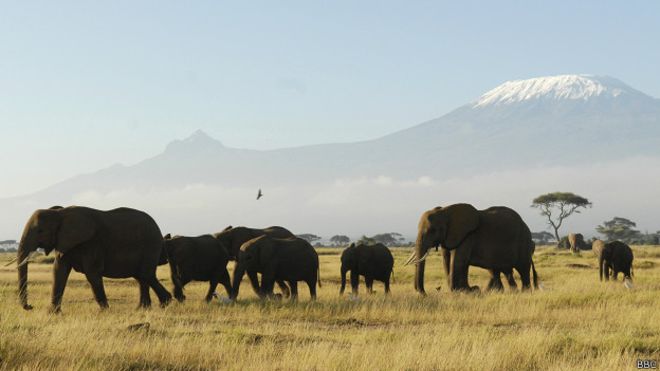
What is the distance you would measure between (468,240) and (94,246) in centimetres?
965

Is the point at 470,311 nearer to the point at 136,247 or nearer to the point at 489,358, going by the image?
the point at 489,358

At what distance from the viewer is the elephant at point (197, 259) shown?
20.6 metres

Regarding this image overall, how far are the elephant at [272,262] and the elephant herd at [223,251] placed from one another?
0.08 ft

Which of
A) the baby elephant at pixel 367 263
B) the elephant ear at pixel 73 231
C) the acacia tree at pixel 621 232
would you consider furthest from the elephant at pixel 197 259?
the acacia tree at pixel 621 232

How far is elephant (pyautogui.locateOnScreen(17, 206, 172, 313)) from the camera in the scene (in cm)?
1678

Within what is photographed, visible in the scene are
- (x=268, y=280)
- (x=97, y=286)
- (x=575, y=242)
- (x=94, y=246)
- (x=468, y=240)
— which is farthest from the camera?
(x=575, y=242)

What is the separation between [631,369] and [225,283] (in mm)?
12972

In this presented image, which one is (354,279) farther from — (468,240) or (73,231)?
(73,231)

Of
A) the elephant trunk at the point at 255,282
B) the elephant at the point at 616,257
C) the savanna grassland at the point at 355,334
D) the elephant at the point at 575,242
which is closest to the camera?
the savanna grassland at the point at 355,334

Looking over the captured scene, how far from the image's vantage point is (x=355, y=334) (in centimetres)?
1349

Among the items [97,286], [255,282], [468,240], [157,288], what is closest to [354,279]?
[255,282]

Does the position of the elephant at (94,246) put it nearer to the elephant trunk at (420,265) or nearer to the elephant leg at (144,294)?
the elephant leg at (144,294)

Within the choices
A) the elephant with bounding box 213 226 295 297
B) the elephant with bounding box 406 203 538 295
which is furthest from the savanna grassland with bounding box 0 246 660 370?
the elephant with bounding box 213 226 295 297

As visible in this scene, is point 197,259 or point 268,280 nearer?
point 268,280
